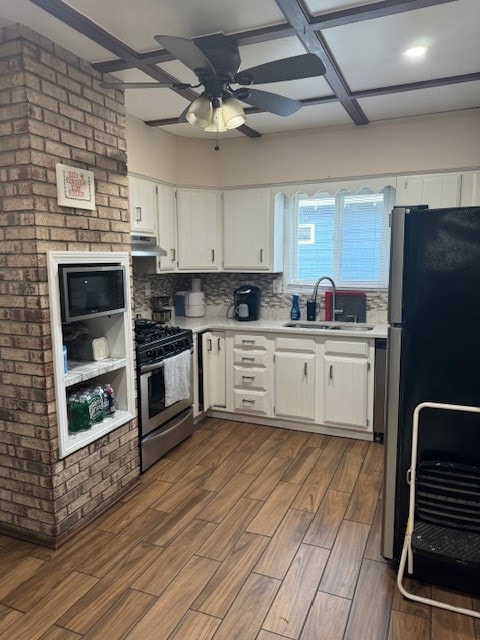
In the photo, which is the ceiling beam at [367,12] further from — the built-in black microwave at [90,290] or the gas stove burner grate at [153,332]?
the gas stove burner grate at [153,332]

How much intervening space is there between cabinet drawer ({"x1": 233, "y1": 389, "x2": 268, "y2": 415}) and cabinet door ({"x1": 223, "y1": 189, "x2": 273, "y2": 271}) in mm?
1178

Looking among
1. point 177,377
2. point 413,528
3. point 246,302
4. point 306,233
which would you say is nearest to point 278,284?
point 246,302

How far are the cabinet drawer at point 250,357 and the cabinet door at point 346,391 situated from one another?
56cm

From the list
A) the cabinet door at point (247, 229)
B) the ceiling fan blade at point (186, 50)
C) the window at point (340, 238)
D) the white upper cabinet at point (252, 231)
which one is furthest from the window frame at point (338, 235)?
the ceiling fan blade at point (186, 50)

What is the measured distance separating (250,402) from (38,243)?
2420 mm

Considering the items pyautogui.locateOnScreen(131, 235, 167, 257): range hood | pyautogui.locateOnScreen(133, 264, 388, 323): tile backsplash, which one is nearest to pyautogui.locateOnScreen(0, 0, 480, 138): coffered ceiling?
pyautogui.locateOnScreen(131, 235, 167, 257): range hood

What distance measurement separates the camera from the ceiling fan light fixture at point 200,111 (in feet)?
7.19

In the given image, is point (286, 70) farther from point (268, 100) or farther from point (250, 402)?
point (250, 402)

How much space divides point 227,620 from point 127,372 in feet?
5.00

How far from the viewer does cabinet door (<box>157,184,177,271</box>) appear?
401cm

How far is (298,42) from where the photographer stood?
236 centimetres

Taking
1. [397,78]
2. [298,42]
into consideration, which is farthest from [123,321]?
[397,78]

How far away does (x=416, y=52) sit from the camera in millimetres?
2514

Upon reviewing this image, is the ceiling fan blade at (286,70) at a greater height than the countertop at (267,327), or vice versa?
the ceiling fan blade at (286,70)
